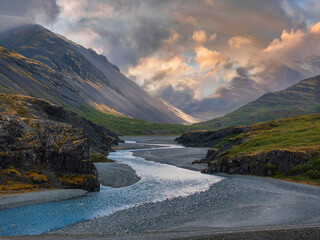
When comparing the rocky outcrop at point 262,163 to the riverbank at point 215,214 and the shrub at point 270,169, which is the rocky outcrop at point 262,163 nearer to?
the shrub at point 270,169

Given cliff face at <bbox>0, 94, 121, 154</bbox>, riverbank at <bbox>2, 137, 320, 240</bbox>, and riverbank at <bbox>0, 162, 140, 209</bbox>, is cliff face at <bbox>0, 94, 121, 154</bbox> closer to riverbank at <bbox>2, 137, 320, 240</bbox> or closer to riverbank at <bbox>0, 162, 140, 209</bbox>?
riverbank at <bbox>0, 162, 140, 209</bbox>

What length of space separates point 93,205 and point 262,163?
1751 inches

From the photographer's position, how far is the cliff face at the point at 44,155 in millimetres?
42844

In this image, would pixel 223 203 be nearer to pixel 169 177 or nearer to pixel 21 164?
pixel 169 177

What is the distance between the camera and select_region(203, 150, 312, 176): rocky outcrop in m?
57.9

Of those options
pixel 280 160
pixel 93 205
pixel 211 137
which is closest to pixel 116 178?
pixel 93 205

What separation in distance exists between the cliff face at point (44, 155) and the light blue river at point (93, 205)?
18.6ft

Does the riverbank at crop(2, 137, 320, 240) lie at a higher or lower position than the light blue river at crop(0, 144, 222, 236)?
higher


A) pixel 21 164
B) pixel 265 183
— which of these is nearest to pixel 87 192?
pixel 21 164

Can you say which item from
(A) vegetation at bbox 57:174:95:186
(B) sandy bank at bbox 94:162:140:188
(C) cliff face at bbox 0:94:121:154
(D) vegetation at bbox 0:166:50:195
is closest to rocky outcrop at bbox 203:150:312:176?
(B) sandy bank at bbox 94:162:140:188

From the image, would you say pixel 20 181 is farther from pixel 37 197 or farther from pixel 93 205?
pixel 93 205

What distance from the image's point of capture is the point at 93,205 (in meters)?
38.7

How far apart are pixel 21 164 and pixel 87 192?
12587 millimetres

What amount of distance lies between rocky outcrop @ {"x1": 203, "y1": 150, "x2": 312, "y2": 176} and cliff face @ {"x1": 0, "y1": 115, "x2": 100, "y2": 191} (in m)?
37.9
